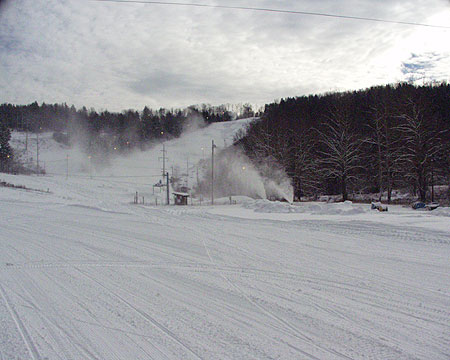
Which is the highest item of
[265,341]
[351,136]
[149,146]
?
[149,146]

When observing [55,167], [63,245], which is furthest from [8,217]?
[55,167]

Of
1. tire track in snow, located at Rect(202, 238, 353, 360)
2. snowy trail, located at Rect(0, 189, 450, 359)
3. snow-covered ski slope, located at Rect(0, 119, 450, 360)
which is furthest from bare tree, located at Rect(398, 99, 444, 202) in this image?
tire track in snow, located at Rect(202, 238, 353, 360)

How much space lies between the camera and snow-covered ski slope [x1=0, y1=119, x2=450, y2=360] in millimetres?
4305

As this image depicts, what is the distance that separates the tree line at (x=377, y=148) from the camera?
113 feet

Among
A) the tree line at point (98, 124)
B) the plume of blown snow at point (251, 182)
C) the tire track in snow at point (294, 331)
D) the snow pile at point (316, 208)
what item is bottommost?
the tire track in snow at point (294, 331)

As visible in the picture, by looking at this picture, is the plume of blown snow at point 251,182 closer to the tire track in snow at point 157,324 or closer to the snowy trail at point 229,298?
the snowy trail at point 229,298

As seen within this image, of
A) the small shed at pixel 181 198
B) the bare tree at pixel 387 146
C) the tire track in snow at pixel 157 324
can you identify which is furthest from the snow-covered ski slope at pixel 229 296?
the bare tree at pixel 387 146

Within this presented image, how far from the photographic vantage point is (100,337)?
15.0 ft

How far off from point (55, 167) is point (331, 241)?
10140 cm

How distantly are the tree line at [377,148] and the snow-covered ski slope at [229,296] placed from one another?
2666 centimetres

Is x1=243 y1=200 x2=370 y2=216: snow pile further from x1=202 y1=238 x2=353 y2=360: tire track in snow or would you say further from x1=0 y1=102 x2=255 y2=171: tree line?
x1=0 y1=102 x2=255 y2=171: tree line

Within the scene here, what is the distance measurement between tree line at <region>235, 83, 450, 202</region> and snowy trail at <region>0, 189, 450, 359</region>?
27.5m

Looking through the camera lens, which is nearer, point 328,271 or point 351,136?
point 328,271

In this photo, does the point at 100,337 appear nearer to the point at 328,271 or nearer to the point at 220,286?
the point at 220,286
